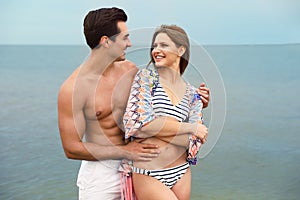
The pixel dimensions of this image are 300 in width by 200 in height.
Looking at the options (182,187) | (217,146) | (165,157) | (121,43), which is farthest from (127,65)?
(217,146)

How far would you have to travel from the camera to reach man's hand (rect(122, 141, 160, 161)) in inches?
69.4

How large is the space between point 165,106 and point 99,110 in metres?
0.26

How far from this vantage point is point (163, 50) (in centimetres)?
172

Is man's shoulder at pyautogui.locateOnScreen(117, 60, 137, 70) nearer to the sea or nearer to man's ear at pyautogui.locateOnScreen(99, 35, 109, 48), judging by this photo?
the sea

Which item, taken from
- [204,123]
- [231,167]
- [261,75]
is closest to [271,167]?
[231,167]

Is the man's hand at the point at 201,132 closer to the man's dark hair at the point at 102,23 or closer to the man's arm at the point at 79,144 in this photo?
the man's arm at the point at 79,144

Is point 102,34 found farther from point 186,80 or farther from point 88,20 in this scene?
point 186,80

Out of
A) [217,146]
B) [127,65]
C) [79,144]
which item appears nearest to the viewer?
[79,144]

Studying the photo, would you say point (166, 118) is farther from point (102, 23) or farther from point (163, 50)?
point (102, 23)

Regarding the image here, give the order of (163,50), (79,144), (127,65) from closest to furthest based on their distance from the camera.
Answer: (163,50) < (79,144) < (127,65)

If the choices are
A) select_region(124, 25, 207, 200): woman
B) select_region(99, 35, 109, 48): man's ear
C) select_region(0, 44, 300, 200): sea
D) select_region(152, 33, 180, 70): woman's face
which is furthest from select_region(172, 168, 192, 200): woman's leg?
select_region(99, 35, 109, 48): man's ear

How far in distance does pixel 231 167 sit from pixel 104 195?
3.74 meters

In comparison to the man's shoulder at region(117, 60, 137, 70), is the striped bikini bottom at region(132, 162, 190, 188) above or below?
below

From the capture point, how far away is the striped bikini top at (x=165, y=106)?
175 cm
